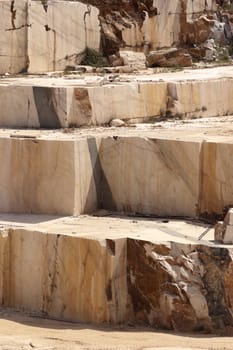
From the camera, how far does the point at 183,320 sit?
28.3ft

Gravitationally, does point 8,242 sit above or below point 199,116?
below

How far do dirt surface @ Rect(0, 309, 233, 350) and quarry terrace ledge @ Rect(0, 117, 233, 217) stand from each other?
4.91ft

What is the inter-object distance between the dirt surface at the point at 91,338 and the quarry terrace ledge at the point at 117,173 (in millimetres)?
1498

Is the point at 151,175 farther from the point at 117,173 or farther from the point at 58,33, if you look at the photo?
the point at 58,33

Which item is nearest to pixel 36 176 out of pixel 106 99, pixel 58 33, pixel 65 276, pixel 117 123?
pixel 65 276

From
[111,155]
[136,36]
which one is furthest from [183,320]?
[136,36]

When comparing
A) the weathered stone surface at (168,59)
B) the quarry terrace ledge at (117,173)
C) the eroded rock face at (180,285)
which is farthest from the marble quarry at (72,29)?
the eroded rock face at (180,285)

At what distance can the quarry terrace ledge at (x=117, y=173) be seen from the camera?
977cm

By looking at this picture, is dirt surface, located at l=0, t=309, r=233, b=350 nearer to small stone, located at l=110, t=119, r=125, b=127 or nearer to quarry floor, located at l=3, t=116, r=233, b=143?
quarry floor, located at l=3, t=116, r=233, b=143

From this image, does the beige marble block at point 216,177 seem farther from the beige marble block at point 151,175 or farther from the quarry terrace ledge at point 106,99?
the quarry terrace ledge at point 106,99

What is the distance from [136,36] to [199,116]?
169 inches

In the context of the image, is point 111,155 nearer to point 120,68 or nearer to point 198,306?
point 198,306

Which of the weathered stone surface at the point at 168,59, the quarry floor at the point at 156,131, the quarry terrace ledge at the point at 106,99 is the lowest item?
the quarry floor at the point at 156,131

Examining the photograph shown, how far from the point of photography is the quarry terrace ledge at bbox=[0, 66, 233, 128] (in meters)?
11.0
